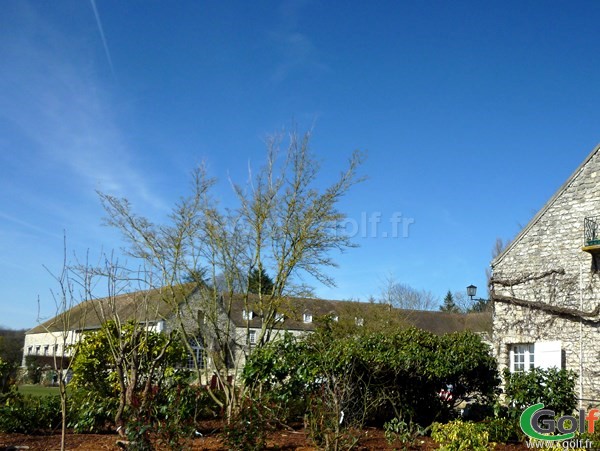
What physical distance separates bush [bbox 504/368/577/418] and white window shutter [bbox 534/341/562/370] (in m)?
2.47

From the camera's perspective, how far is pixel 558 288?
13.8 m

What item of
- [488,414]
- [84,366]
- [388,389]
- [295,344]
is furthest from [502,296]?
[84,366]

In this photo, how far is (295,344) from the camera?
35.9ft

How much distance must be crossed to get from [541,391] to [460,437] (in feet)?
10.4

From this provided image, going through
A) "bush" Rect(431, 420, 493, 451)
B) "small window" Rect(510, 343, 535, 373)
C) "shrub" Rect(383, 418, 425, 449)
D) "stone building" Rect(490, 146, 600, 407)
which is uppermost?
"stone building" Rect(490, 146, 600, 407)

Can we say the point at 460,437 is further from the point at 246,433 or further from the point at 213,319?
the point at 213,319

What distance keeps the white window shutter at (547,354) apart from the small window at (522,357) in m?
0.26

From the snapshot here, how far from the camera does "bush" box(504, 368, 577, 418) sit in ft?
34.1

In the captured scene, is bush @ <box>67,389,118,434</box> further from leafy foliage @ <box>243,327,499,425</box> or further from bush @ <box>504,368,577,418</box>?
bush @ <box>504,368,577,418</box>

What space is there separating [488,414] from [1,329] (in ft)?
122

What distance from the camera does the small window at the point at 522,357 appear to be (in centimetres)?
1417

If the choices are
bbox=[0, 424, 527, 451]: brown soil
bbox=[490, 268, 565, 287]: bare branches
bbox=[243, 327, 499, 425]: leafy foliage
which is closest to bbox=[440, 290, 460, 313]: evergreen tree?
bbox=[490, 268, 565, 287]: bare branches

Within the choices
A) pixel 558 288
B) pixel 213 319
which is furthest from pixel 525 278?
pixel 213 319

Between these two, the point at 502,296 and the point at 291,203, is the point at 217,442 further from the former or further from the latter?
the point at 502,296
